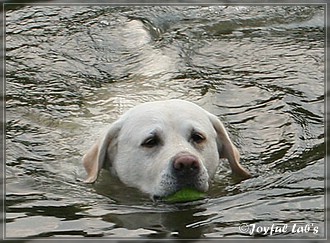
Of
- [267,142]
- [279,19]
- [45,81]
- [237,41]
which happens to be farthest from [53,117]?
[279,19]

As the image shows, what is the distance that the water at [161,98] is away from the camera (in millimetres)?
5652

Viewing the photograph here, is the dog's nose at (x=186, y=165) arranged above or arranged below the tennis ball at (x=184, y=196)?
above

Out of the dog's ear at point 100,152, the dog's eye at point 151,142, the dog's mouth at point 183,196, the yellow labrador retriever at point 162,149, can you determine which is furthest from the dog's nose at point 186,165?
the dog's ear at point 100,152

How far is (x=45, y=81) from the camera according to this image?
888cm

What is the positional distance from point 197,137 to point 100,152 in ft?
2.63

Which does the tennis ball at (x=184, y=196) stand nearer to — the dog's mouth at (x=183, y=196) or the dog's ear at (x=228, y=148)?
the dog's mouth at (x=183, y=196)

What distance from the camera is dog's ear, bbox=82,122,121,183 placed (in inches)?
255

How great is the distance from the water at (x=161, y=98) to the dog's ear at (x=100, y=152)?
5.7 inches

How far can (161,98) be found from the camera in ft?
26.5

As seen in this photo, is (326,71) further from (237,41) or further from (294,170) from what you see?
(294,170)

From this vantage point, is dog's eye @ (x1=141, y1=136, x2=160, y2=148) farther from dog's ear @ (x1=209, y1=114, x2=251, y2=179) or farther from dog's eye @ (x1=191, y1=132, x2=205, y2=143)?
dog's ear @ (x1=209, y1=114, x2=251, y2=179)

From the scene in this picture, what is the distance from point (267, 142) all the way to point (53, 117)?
2.11 metres

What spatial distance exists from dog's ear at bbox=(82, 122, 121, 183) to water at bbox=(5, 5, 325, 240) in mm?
144

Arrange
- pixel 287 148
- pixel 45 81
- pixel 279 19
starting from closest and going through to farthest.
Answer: pixel 287 148
pixel 45 81
pixel 279 19
